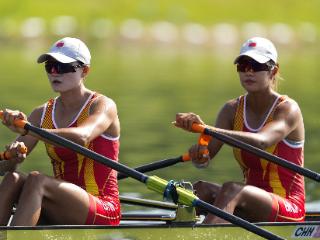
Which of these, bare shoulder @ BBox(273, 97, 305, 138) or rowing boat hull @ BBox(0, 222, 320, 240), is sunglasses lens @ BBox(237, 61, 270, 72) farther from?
Result: rowing boat hull @ BBox(0, 222, 320, 240)

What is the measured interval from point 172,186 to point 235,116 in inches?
60.8

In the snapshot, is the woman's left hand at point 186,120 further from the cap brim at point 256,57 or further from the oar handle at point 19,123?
the oar handle at point 19,123

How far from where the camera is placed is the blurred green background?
78.9 ft

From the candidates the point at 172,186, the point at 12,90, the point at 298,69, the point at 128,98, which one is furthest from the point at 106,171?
the point at 298,69

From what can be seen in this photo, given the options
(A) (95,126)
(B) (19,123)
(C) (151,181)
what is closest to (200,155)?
(C) (151,181)

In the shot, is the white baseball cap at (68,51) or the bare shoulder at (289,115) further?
the bare shoulder at (289,115)

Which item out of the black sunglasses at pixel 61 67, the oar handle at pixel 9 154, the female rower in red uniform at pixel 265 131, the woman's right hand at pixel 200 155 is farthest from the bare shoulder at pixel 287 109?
the oar handle at pixel 9 154

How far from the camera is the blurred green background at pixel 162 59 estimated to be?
2406 cm

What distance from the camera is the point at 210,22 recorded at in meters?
101

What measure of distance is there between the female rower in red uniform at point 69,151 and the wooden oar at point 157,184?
0.44 feet

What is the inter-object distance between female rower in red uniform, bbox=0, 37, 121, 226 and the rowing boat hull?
0.60 feet

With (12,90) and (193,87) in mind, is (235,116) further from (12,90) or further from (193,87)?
(193,87)

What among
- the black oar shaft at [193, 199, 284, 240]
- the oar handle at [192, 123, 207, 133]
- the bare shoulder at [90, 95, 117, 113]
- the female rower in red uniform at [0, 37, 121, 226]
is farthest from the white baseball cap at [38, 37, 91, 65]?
the black oar shaft at [193, 199, 284, 240]

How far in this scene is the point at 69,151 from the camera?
1157 centimetres
